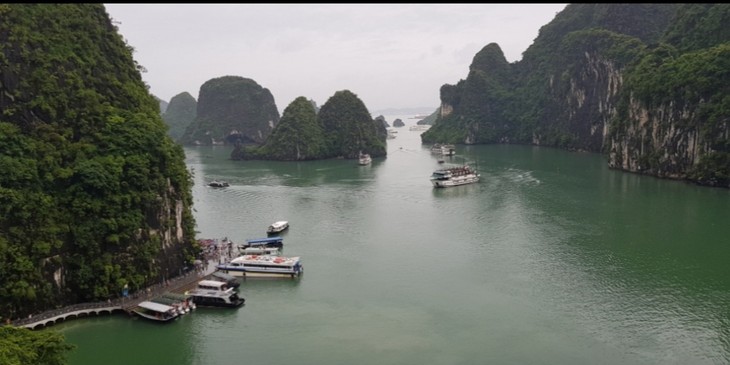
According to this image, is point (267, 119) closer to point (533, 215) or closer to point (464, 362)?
point (533, 215)

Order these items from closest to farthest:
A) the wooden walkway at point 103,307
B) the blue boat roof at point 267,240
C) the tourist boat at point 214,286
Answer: the wooden walkway at point 103,307, the tourist boat at point 214,286, the blue boat roof at point 267,240

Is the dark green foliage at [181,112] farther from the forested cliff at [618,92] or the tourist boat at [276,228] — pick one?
the tourist boat at [276,228]

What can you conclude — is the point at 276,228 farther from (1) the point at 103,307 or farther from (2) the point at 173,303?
(1) the point at 103,307

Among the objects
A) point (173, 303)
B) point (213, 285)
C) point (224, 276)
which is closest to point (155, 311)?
point (173, 303)

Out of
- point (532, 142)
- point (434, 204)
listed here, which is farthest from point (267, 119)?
point (434, 204)

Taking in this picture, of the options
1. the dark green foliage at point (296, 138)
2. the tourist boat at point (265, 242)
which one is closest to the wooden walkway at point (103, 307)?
the tourist boat at point (265, 242)
